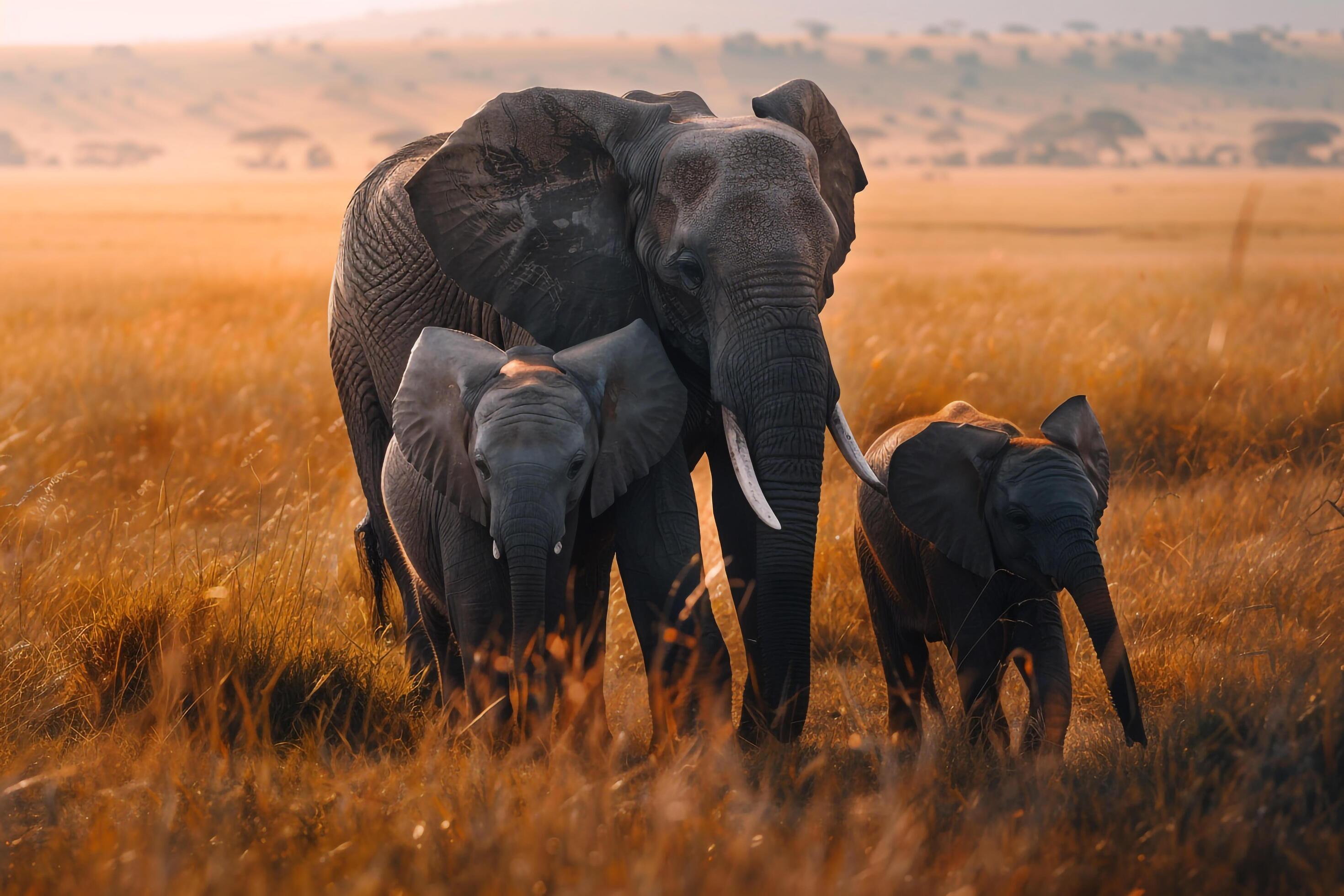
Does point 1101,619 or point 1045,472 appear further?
point 1045,472

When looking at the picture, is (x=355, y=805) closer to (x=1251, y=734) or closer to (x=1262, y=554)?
(x=1251, y=734)

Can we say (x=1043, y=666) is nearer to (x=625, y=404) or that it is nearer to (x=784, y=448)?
(x=784, y=448)

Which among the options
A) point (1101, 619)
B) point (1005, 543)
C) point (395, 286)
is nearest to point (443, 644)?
point (395, 286)

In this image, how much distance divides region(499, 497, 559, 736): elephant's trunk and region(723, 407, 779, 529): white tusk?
57 centimetres

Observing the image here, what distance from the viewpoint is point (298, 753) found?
3957 millimetres

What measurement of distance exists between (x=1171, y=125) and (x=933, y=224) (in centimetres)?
8184

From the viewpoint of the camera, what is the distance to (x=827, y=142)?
15.6ft

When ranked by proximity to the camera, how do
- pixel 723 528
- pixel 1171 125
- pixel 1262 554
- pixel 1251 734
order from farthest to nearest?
pixel 1171 125 < pixel 1262 554 < pixel 723 528 < pixel 1251 734

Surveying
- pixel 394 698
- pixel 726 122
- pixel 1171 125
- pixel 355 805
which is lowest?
pixel 1171 125

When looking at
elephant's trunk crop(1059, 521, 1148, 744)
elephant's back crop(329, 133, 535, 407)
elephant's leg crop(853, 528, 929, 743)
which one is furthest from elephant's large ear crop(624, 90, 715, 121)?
elephant's trunk crop(1059, 521, 1148, 744)

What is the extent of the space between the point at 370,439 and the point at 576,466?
204cm

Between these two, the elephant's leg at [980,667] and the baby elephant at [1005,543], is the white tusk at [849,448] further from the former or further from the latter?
the elephant's leg at [980,667]

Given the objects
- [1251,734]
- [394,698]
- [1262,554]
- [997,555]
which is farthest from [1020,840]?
[1262,554]

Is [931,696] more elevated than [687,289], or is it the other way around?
[687,289]
